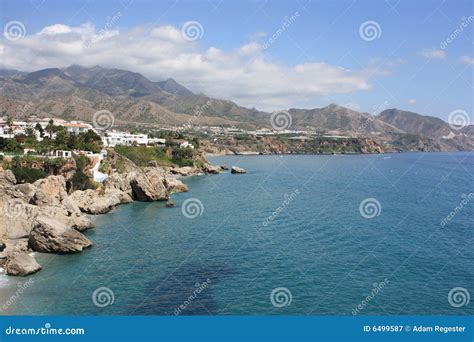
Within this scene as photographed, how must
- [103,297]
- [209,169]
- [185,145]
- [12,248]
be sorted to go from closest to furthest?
[103,297] → [12,248] → [209,169] → [185,145]

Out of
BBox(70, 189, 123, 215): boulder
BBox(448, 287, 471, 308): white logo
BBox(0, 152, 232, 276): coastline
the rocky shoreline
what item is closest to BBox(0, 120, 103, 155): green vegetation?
BBox(0, 152, 232, 276): coastline

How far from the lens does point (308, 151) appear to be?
181m

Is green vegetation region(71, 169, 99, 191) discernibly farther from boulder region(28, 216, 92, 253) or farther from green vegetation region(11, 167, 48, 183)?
boulder region(28, 216, 92, 253)

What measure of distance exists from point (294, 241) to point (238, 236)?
15.4ft

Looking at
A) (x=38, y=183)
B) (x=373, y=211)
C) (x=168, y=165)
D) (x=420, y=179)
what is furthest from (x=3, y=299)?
(x=420, y=179)

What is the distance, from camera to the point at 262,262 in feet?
94.8

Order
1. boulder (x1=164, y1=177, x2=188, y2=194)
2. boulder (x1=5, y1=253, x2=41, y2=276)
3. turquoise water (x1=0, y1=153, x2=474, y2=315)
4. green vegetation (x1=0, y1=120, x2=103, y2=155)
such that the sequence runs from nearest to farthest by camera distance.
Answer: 1. turquoise water (x1=0, y1=153, x2=474, y2=315)
2. boulder (x1=5, y1=253, x2=41, y2=276)
3. green vegetation (x1=0, y1=120, x2=103, y2=155)
4. boulder (x1=164, y1=177, x2=188, y2=194)

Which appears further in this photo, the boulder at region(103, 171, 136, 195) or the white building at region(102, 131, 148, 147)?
the white building at region(102, 131, 148, 147)

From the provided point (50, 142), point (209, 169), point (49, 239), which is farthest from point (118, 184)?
point (209, 169)

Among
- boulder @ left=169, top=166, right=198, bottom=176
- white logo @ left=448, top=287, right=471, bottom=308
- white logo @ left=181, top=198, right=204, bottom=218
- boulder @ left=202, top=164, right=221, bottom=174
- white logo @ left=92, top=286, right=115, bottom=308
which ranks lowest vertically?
A: white logo @ left=92, top=286, right=115, bottom=308

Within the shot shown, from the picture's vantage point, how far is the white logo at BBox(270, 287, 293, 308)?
72.9ft

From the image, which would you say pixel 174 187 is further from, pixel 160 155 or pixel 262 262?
pixel 262 262

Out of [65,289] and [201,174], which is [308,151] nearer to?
[201,174]

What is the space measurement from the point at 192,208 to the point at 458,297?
3068 cm
